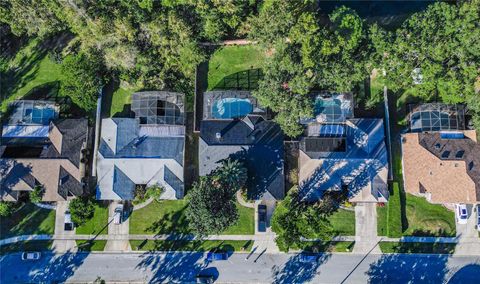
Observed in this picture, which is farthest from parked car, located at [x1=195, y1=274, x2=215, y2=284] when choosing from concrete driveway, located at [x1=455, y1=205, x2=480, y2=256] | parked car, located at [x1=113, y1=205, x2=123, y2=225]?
concrete driveway, located at [x1=455, y1=205, x2=480, y2=256]

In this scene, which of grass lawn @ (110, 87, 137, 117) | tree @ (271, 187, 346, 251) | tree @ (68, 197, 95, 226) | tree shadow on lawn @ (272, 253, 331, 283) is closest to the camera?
tree @ (271, 187, 346, 251)

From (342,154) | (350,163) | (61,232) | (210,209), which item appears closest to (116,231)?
(61,232)

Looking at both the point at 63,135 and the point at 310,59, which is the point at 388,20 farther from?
the point at 63,135

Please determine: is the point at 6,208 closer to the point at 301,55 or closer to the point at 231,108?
the point at 231,108

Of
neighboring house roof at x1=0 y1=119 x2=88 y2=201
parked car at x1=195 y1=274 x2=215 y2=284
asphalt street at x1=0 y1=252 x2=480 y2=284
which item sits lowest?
parked car at x1=195 y1=274 x2=215 y2=284

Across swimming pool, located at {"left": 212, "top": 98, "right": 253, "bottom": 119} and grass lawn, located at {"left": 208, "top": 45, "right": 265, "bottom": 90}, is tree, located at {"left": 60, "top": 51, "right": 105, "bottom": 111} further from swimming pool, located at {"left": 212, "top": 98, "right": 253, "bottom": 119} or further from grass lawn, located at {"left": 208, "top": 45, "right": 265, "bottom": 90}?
swimming pool, located at {"left": 212, "top": 98, "right": 253, "bottom": 119}

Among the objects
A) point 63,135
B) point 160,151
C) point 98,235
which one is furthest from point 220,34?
point 98,235
